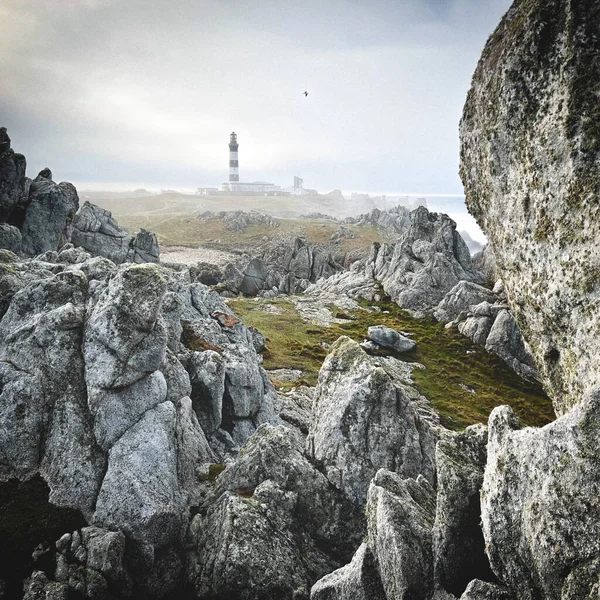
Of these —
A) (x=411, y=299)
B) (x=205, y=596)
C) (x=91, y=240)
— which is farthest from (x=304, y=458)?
(x=91, y=240)

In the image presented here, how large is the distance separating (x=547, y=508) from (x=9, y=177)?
246 feet

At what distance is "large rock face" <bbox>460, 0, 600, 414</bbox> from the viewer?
11742mm

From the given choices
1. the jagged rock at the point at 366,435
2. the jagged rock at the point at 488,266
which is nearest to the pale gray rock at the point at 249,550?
the jagged rock at the point at 366,435

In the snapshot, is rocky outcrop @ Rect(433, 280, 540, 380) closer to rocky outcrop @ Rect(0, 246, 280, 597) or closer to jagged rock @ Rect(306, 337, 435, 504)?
jagged rock @ Rect(306, 337, 435, 504)

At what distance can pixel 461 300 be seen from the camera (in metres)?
77.6

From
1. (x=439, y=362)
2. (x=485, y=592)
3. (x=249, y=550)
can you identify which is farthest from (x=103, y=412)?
(x=439, y=362)

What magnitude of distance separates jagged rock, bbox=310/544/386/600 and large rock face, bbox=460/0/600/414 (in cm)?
868

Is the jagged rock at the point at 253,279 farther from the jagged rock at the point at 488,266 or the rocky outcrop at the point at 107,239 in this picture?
the jagged rock at the point at 488,266

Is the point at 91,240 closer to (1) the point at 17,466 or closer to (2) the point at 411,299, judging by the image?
(2) the point at 411,299

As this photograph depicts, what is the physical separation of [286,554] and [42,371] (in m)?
13.7

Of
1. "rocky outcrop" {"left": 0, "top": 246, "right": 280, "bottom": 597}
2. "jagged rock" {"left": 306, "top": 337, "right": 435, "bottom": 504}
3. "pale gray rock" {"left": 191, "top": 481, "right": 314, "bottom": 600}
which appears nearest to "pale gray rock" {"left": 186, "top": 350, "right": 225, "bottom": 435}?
"rocky outcrop" {"left": 0, "top": 246, "right": 280, "bottom": 597}

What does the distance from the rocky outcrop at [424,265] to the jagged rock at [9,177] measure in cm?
7321

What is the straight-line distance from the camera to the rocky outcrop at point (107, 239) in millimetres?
87688

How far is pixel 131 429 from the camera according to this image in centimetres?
1823
